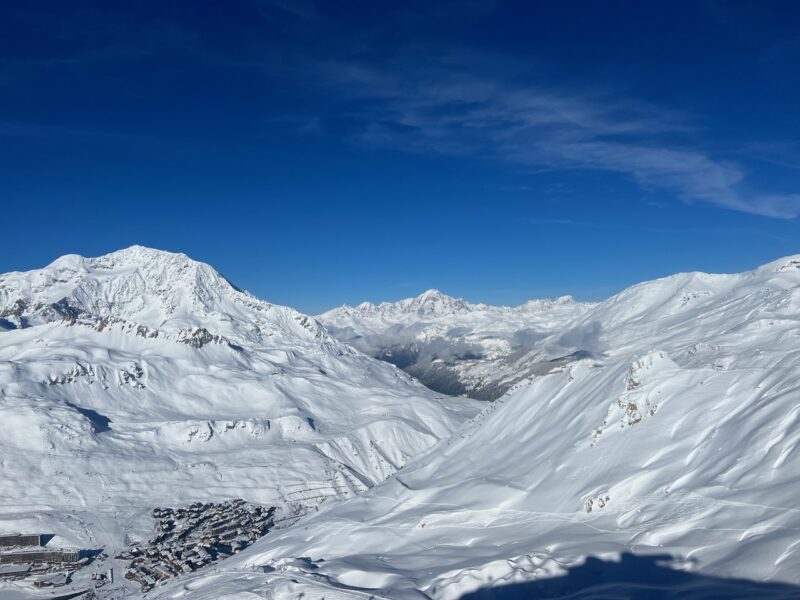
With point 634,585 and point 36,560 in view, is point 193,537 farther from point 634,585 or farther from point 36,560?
point 634,585

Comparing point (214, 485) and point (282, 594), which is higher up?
point (214, 485)

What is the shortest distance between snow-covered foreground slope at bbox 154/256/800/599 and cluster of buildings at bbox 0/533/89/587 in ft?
118

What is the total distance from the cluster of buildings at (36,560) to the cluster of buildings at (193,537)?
7396 mm

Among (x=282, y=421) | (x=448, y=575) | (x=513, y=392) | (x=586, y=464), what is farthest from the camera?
(x=282, y=421)

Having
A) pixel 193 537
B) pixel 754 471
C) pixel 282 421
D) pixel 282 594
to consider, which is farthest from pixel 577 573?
pixel 282 421

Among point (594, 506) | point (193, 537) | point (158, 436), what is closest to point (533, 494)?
point (594, 506)

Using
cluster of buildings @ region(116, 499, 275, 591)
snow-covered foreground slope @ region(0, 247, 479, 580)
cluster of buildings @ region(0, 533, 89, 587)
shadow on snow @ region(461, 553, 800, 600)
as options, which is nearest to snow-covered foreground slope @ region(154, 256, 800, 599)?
shadow on snow @ region(461, 553, 800, 600)

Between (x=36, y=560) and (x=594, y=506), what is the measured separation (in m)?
79.1

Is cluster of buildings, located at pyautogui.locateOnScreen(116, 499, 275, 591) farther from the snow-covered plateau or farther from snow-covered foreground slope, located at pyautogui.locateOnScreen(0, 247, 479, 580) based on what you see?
the snow-covered plateau

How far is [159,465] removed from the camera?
13300cm

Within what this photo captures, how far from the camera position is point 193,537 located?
9450 centimetres

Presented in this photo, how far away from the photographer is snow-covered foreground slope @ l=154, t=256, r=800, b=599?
33.1m

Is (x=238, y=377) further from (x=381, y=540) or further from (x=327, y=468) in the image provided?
(x=381, y=540)

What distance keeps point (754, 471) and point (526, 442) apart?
32.4 metres
